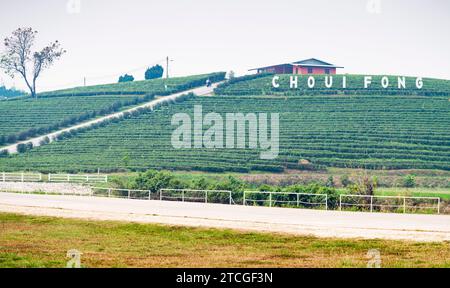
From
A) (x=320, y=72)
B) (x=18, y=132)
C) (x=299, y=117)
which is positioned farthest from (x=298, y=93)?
(x=18, y=132)

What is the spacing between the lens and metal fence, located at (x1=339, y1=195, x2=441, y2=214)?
37875 millimetres

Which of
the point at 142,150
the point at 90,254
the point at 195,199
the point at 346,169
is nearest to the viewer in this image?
the point at 90,254

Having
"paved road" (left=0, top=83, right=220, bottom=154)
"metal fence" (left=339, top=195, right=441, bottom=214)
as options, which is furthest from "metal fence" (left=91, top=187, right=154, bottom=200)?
"paved road" (left=0, top=83, right=220, bottom=154)

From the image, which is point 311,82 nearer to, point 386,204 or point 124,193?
point 124,193

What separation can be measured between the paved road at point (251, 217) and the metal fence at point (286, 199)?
2.36 meters

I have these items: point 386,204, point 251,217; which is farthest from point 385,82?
point 251,217

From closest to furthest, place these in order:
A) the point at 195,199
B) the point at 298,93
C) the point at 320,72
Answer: the point at 195,199
the point at 298,93
the point at 320,72

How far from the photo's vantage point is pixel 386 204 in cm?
3962

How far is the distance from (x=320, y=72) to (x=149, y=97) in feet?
97.7

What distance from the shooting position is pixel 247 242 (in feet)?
82.9

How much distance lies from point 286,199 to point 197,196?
20.1 feet

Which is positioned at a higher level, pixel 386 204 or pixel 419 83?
pixel 419 83

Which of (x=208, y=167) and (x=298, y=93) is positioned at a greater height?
(x=298, y=93)
